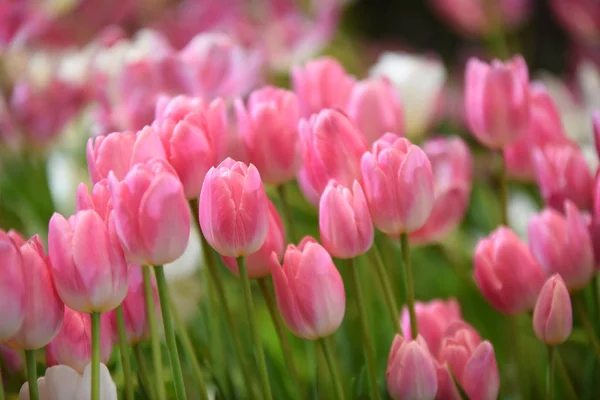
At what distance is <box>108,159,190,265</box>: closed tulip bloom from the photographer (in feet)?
0.85

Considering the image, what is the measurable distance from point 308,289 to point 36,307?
10 cm

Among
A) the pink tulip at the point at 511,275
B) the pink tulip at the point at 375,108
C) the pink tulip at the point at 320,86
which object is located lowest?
the pink tulip at the point at 511,275

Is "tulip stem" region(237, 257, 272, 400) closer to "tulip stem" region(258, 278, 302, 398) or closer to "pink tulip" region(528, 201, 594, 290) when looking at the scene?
"tulip stem" region(258, 278, 302, 398)

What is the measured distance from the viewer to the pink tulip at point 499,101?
14.1 inches

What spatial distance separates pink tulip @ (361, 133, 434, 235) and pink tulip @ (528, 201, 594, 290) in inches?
2.4

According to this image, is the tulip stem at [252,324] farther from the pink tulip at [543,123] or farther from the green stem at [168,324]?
the pink tulip at [543,123]

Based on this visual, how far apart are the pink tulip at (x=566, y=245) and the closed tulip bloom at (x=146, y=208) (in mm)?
165

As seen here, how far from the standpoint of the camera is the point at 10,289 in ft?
0.83

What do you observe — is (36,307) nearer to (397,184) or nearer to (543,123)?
(397,184)

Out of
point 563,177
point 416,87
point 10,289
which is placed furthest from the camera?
point 416,87

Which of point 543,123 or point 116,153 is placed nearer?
point 116,153

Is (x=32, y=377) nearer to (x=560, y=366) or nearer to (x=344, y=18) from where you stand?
(x=560, y=366)

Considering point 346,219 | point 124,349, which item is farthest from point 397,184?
point 124,349

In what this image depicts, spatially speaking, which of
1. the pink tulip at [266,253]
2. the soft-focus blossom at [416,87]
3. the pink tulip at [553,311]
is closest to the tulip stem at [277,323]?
the pink tulip at [266,253]
